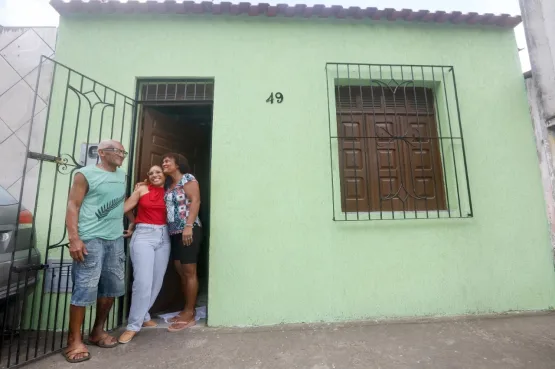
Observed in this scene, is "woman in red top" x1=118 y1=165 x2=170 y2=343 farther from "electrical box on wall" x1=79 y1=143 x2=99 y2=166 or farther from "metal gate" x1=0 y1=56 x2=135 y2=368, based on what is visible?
"electrical box on wall" x1=79 y1=143 x2=99 y2=166

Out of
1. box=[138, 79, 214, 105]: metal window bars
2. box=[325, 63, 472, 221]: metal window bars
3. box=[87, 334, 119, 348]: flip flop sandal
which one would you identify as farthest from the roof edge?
box=[87, 334, 119, 348]: flip flop sandal

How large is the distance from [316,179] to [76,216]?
7.12 ft

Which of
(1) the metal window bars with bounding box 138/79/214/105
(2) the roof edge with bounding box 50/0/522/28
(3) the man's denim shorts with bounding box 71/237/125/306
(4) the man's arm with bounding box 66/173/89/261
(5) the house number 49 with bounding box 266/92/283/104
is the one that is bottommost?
(3) the man's denim shorts with bounding box 71/237/125/306

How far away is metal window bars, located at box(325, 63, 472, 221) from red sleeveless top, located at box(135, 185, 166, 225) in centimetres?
179

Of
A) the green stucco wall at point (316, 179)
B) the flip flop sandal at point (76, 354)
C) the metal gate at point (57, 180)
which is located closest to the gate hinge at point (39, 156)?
the metal gate at point (57, 180)

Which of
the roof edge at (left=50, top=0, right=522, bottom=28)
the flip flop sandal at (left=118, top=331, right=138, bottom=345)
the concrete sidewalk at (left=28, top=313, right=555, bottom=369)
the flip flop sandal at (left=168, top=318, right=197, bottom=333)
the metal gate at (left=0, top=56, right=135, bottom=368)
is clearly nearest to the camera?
the concrete sidewalk at (left=28, top=313, right=555, bottom=369)

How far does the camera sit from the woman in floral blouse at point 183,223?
8.84ft

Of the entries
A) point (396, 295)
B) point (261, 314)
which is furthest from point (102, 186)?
point (396, 295)

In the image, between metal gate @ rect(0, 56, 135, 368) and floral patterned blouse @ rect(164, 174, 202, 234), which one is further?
floral patterned blouse @ rect(164, 174, 202, 234)

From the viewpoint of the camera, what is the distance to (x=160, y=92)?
319cm

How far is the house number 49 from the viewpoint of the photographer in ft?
10.1

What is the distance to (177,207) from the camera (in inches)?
107

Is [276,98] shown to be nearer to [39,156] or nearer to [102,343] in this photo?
[39,156]

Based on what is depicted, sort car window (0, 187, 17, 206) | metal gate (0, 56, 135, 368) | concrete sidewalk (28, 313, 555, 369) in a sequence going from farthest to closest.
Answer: metal gate (0, 56, 135, 368) → car window (0, 187, 17, 206) → concrete sidewalk (28, 313, 555, 369)
